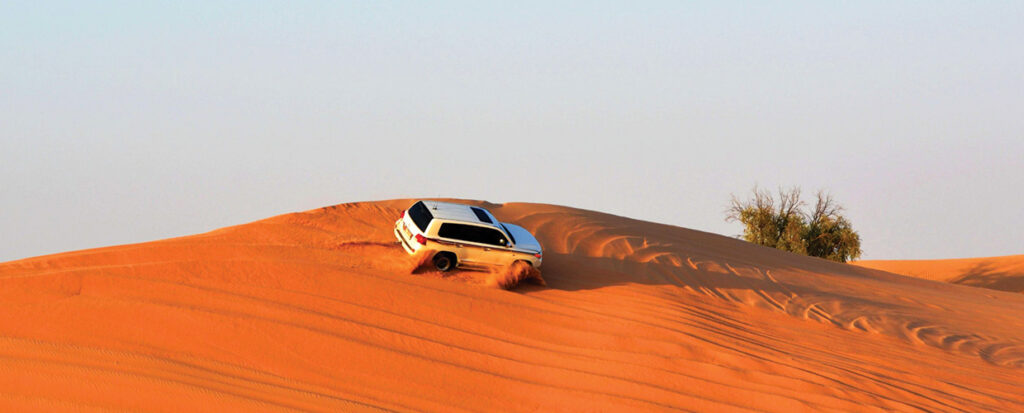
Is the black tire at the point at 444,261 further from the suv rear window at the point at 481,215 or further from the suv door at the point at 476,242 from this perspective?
the suv rear window at the point at 481,215

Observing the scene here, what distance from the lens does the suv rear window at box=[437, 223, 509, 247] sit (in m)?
10.7

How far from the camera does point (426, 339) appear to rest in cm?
819

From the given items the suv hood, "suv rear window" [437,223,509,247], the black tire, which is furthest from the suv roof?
the black tire

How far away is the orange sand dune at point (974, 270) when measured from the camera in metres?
34.2

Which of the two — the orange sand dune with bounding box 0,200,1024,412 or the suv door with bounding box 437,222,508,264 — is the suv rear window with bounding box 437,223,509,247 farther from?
the orange sand dune with bounding box 0,200,1024,412

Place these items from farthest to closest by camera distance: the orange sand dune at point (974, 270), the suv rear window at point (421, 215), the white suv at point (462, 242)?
the orange sand dune at point (974, 270)
the suv rear window at point (421, 215)
the white suv at point (462, 242)

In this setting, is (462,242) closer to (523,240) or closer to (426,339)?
(523,240)

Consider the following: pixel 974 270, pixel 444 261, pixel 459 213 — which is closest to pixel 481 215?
pixel 459 213

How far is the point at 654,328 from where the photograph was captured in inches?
360

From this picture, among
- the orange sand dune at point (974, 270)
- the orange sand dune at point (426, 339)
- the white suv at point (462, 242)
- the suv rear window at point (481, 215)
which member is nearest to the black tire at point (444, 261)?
the white suv at point (462, 242)

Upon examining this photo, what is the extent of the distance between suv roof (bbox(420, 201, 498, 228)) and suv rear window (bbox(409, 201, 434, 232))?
2.5 inches

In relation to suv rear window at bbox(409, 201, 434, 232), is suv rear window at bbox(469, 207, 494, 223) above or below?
above

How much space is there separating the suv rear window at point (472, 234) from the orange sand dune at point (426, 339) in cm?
52

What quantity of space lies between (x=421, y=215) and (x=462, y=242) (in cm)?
82
